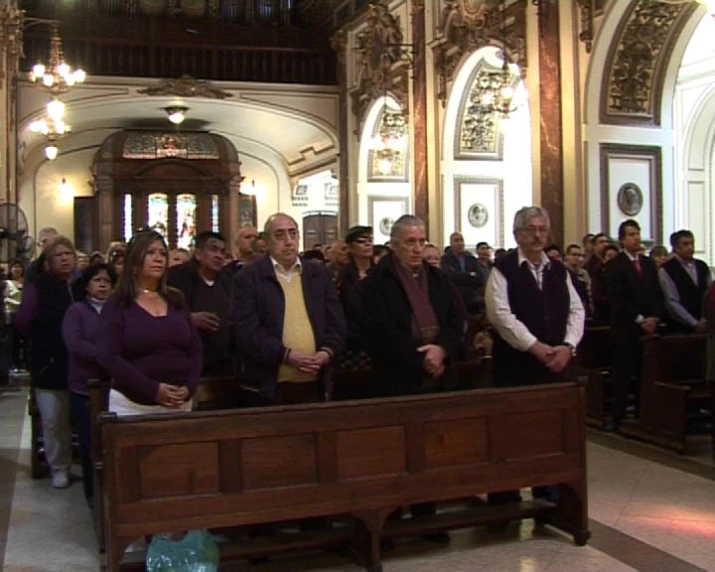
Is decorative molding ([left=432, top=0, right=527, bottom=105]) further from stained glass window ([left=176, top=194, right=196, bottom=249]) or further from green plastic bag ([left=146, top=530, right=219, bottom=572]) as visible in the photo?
green plastic bag ([left=146, top=530, right=219, bottom=572])

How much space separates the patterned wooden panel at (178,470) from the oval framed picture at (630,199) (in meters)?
8.63

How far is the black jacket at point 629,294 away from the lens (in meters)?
7.37

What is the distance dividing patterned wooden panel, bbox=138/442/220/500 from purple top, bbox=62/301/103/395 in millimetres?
1595

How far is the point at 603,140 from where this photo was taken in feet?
37.9

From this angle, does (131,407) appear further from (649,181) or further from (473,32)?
(473,32)

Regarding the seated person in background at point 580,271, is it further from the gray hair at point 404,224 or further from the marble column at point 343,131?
the marble column at point 343,131

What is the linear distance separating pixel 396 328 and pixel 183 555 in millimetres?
1491

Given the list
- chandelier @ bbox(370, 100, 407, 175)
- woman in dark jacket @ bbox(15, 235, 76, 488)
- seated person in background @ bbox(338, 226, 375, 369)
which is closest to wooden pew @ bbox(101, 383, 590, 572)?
seated person in background @ bbox(338, 226, 375, 369)

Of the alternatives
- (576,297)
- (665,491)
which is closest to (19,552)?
(576,297)

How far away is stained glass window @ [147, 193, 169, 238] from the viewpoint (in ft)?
71.9

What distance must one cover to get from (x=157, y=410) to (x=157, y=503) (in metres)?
0.59

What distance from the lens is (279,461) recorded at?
425 centimetres

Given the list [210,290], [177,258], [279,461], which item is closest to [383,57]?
[177,258]

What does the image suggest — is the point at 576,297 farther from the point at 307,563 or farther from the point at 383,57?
the point at 383,57
